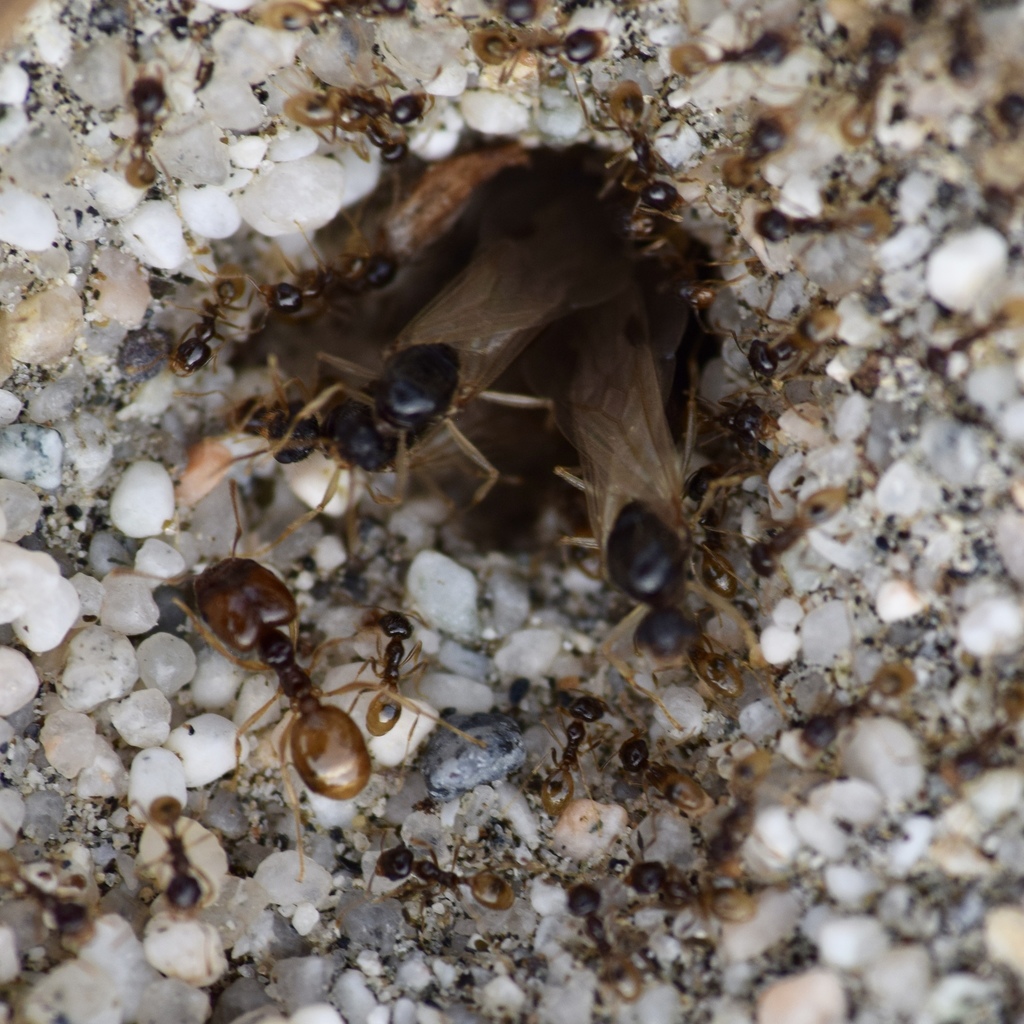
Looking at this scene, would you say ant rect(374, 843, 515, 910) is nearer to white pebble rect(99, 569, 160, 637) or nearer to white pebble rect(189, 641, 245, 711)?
white pebble rect(189, 641, 245, 711)

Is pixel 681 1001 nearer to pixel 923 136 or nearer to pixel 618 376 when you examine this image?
pixel 618 376

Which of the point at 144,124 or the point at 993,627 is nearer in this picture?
the point at 993,627

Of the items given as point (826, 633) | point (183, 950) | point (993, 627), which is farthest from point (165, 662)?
point (993, 627)

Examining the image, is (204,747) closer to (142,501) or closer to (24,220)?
(142,501)

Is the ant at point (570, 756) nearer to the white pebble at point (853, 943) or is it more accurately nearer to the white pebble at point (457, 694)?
the white pebble at point (457, 694)

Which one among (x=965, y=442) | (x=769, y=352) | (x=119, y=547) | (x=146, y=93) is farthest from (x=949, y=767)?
(x=146, y=93)
